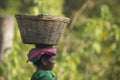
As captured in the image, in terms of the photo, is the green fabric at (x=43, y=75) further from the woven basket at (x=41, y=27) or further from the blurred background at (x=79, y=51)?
the blurred background at (x=79, y=51)

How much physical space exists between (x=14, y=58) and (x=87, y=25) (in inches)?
42.3

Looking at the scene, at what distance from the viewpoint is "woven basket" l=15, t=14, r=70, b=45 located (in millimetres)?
3910

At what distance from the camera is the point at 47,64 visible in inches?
157

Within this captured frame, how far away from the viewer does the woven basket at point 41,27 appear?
391 centimetres

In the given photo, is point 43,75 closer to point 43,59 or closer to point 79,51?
point 43,59

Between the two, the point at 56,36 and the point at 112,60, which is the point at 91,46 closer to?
the point at 112,60

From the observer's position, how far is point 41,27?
154 inches

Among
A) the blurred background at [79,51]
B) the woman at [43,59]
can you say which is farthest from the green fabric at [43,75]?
the blurred background at [79,51]

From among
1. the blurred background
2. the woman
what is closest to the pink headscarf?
the woman

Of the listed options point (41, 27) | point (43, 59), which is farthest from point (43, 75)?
point (41, 27)

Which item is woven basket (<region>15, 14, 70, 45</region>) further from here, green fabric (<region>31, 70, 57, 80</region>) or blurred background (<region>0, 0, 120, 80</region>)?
blurred background (<region>0, 0, 120, 80</region>)

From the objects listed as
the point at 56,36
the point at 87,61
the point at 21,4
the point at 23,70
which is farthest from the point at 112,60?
the point at 21,4

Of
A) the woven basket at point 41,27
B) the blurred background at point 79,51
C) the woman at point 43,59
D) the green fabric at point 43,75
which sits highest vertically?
the woven basket at point 41,27

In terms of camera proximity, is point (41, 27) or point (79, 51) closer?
point (41, 27)
